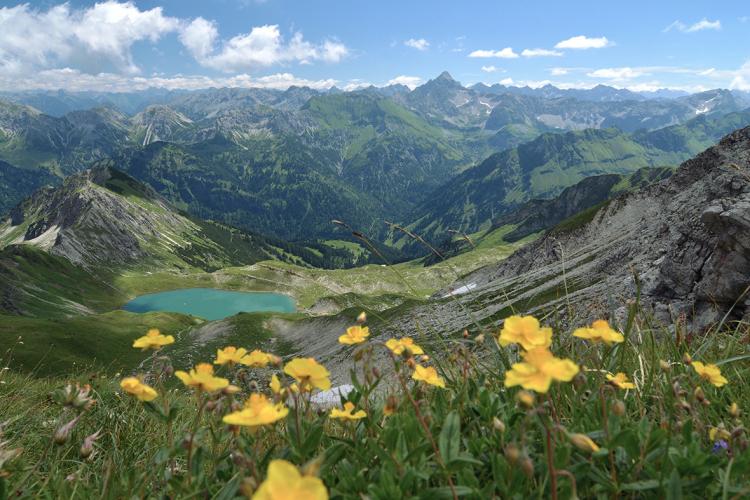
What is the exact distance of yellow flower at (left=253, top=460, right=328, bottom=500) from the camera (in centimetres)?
135

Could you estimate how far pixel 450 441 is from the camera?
294 centimetres

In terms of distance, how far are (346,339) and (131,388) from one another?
161 centimetres

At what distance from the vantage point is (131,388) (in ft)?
9.92

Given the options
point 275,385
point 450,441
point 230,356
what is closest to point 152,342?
point 230,356

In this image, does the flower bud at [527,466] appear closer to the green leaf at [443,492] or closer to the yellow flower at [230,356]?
the green leaf at [443,492]

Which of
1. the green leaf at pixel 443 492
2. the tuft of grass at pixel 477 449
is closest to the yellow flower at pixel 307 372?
the tuft of grass at pixel 477 449

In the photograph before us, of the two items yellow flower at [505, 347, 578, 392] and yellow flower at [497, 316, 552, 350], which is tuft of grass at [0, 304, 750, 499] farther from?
yellow flower at [497, 316, 552, 350]

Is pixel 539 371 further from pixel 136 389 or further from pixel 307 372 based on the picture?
pixel 136 389

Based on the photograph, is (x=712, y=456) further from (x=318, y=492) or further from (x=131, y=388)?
(x=131, y=388)

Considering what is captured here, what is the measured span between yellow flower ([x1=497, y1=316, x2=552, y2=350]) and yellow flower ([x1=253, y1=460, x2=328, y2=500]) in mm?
1486

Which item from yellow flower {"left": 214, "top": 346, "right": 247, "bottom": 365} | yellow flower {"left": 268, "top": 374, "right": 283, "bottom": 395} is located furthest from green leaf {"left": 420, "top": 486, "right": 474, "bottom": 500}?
yellow flower {"left": 214, "top": 346, "right": 247, "bottom": 365}

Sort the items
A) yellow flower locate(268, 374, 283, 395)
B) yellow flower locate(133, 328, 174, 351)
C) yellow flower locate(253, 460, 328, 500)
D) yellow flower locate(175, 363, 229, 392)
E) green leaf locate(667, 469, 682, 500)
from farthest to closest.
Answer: yellow flower locate(133, 328, 174, 351) < yellow flower locate(268, 374, 283, 395) < yellow flower locate(175, 363, 229, 392) < green leaf locate(667, 469, 682, 500) < yellow flower locate(253, 460, 328, 500)

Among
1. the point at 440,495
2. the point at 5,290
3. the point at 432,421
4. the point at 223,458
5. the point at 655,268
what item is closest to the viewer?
the point at 440,495

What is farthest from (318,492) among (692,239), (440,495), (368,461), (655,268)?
(655,268)
